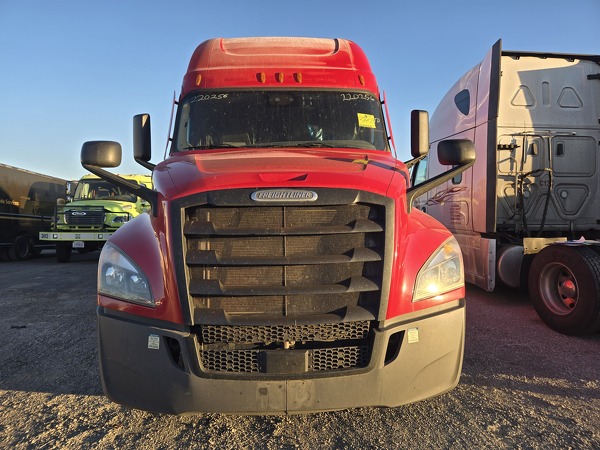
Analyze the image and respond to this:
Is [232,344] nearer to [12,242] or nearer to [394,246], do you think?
[394,246]

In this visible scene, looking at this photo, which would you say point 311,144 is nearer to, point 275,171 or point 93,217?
point 275,171

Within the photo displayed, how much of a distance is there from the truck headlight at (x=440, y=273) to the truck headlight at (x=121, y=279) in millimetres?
1649

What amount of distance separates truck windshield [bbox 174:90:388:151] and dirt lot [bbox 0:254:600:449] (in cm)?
224

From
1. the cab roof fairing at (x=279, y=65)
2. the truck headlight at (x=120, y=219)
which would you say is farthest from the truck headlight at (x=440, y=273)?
the truck headlight at (x=120, y=219)

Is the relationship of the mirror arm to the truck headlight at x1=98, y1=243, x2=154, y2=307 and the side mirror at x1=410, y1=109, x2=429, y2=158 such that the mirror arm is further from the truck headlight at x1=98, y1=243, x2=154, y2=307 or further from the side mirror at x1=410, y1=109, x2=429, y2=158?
the side mirror at x1=410, y1=109, x2=429, y2=158

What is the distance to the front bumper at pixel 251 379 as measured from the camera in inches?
90.8

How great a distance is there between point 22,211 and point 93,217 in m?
5.29

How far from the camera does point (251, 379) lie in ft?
7.57

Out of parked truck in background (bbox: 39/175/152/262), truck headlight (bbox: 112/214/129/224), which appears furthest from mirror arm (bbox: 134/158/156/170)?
truck headlight (bbox: 112/214/129/224)

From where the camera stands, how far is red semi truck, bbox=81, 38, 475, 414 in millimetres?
2334

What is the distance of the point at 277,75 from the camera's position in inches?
163

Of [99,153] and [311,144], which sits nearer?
[99,153]

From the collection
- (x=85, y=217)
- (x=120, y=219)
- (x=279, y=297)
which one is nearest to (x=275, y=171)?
(x=279, y=297)

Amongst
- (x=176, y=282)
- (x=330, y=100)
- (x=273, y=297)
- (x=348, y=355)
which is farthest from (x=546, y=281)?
(x=176, y=282)
